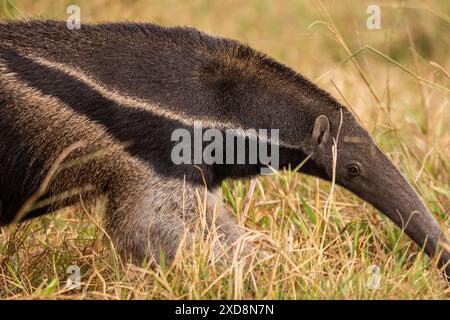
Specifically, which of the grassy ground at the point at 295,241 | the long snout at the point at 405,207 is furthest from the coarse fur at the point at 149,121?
the grassy ground at the point at 295,241

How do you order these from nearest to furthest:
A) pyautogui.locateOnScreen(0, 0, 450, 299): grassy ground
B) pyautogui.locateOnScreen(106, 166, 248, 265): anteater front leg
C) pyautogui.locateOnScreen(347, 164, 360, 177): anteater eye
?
1. pyautogui.locateOnScreen(0, 0, 450, 299): grassy ground
2. pyautogui.locateOnScreen(106, 166, 248, 265): anteater front leg
3. pyautogui.locateOnScreen(347, 164, 360, 177): anteater eye

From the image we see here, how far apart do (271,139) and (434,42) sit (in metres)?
7.49

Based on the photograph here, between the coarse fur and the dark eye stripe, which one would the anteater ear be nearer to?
the coarse fur

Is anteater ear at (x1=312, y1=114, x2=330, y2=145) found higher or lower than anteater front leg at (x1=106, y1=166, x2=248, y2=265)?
higher

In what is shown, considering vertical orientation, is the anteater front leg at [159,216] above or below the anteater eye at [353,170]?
below

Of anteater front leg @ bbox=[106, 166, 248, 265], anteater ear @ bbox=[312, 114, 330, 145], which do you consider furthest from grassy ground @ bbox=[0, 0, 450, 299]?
anteater ear @ bbox=[312, 114, 330, 145]

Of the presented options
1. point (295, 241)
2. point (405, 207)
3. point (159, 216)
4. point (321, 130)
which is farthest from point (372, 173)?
point (159, 216)

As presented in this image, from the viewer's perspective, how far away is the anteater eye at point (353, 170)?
588 centimetres

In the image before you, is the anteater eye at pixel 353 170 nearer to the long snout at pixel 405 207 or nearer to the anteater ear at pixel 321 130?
the long snout at pixel 405 207

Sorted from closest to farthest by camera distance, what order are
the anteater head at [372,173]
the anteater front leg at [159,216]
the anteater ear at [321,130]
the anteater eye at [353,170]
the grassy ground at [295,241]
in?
the grassy ground at [295,241] → the anteater front leg at [159,216] → the anteater ear at [321,130] → the anteater head at [372,173] → the anteater eye at [353,170]

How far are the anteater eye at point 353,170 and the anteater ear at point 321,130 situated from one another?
0.90ft

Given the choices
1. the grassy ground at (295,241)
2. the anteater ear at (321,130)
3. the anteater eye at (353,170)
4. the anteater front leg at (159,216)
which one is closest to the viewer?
the grassy ground at (295,241)

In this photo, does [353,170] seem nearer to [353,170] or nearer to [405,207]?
[353,170]

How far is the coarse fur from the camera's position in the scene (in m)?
5.50
